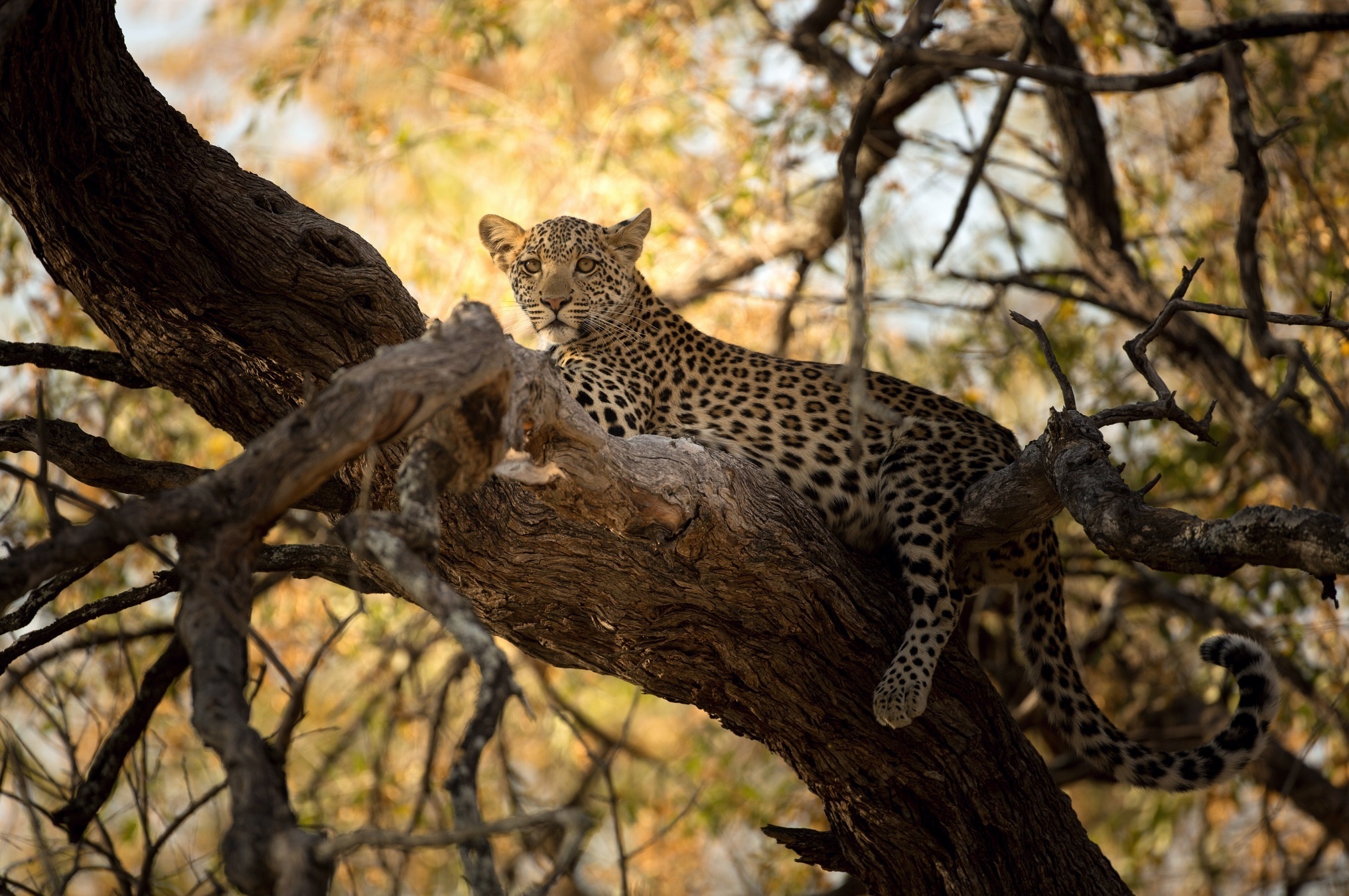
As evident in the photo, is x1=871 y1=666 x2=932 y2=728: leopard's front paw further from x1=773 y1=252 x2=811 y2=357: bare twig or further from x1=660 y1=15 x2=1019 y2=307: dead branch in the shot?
x1=773 y1=252 x2=811 y2=357: bare twig

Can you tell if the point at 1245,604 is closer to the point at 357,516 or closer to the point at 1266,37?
the point at 1266,37

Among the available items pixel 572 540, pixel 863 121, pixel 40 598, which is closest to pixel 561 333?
pixel 863 121

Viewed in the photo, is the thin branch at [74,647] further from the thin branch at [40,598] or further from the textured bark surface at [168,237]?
the textured bark surface at [168,237]

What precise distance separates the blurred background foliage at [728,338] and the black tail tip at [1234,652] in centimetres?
257

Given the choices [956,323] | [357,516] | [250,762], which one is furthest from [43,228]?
[956,323]

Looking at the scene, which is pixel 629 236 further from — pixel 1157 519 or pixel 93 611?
pixel 1157 519

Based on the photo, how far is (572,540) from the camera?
4.25 m

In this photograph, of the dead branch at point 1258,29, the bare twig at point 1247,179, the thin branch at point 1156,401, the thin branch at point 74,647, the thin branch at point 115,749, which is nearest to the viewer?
the thin branch at point 1156,401

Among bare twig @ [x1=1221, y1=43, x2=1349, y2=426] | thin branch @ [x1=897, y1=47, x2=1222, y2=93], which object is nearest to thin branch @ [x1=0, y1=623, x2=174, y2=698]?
thin branch @ [x1=897, y1=47, x2=1222, y2=93]

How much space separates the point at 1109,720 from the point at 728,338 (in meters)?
5.56

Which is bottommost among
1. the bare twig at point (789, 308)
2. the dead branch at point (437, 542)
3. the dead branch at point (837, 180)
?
the dead branch at point (437, 542)

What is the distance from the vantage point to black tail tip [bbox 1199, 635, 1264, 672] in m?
4.50

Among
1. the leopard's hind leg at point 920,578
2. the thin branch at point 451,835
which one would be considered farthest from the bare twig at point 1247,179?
the thin branch at point 451,835

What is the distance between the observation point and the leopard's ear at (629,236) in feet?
21.8
